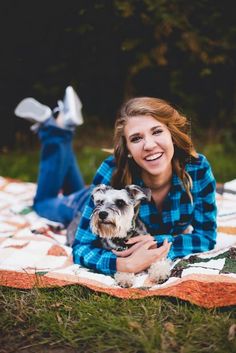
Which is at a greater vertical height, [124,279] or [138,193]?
[138,193]

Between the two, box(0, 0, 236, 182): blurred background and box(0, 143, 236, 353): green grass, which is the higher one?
box(0, 0, 236, 182): blurred background

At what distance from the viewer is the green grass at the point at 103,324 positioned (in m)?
2.34

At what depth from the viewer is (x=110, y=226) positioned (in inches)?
119

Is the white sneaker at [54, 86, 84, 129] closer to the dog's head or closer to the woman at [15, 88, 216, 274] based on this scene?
the woman at [15, 88, 216, 274]

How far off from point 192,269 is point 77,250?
2.91ft

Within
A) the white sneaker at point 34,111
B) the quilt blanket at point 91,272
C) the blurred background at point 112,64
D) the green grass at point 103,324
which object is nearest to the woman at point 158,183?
the quilt blanket at point 91,272

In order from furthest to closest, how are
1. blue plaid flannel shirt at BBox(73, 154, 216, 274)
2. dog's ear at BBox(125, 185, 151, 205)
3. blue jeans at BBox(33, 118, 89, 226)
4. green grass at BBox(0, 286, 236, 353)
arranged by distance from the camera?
blue jeans at BBox(33, 118, 89, 226) < blue plaid flannel shirt at BBox(73, 154, 216, 274) < dog's ear at BBox(125, 185, 151, 205) < green grass at BBox(0, 286, 236, 353)

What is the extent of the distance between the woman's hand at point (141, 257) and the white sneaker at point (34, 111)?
2217 millimetres

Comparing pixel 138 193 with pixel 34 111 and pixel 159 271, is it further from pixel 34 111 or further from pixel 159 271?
pixel 34 111

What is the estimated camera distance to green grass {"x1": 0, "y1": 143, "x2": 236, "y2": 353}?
2.34m

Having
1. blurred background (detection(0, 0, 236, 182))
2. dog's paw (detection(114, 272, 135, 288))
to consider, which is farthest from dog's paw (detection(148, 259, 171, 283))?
blurred background (detection(0, 0, 236, 182))

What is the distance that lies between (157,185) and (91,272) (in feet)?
2.75

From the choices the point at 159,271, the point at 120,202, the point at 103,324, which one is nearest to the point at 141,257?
the point at 159,271

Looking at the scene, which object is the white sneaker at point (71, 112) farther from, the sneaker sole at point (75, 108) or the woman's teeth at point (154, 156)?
the woman's teeth at point (154, 156)
